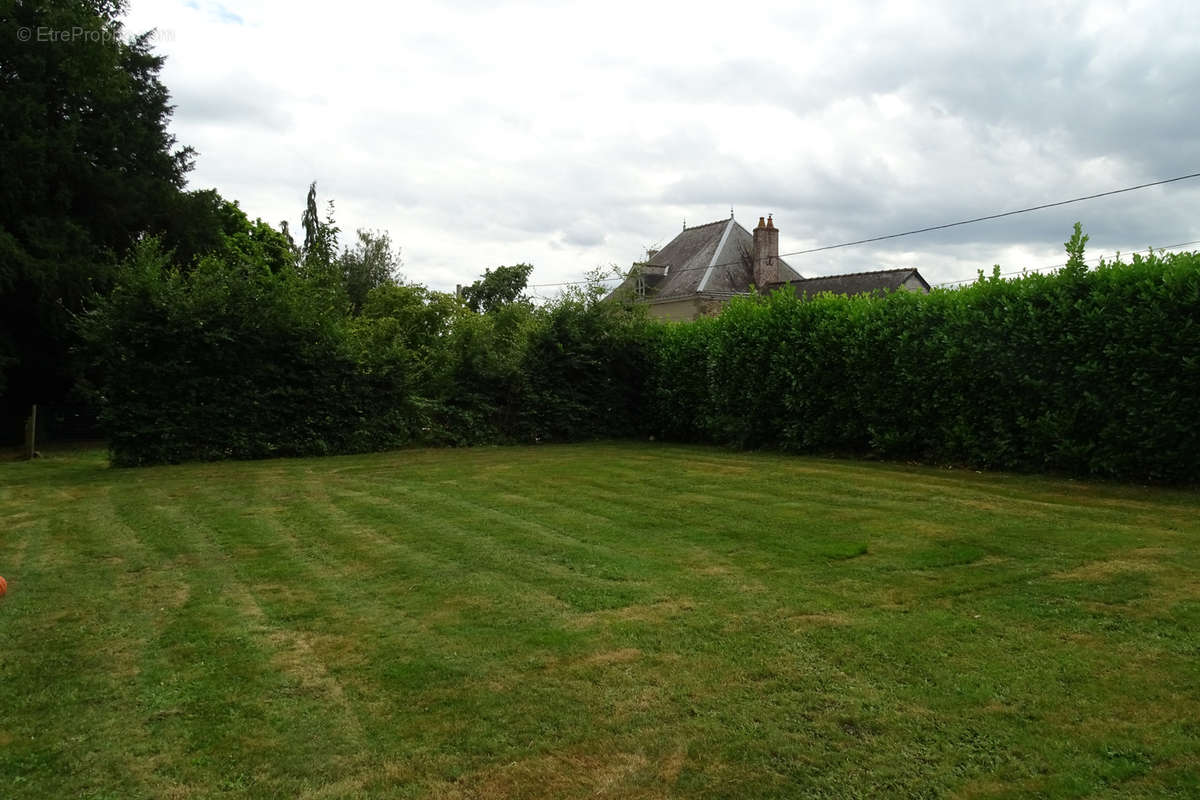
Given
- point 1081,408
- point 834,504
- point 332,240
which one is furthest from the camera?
point 332,240

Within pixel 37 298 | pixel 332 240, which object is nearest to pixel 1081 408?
pixel 37 298

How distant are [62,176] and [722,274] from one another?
24527 millimetres

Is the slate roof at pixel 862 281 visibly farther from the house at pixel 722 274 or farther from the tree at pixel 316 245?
the tree at pixel 316 245

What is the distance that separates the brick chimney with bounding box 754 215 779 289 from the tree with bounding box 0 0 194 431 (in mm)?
22057

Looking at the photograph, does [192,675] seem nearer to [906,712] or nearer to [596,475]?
[906,712]

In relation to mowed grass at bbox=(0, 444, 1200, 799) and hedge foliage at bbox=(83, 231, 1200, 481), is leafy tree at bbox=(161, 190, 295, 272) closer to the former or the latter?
hedge foliage at bbox=(83, 231, 1200, 481)

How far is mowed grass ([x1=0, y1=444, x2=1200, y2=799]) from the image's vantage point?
10.4ft

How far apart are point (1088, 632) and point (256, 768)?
433 cm

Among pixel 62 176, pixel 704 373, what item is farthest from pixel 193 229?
pixel 704 373

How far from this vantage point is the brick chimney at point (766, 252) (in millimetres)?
34250

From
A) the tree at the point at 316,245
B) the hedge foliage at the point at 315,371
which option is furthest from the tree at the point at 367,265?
the hedge foliage at the point at 315,371

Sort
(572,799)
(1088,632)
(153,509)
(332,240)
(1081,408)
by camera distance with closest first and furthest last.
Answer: (572,799), (1088,632), (153,509), (1081,408), (332,240)

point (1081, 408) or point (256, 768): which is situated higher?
point (1081, 408)

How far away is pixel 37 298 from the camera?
2172 centimetres
